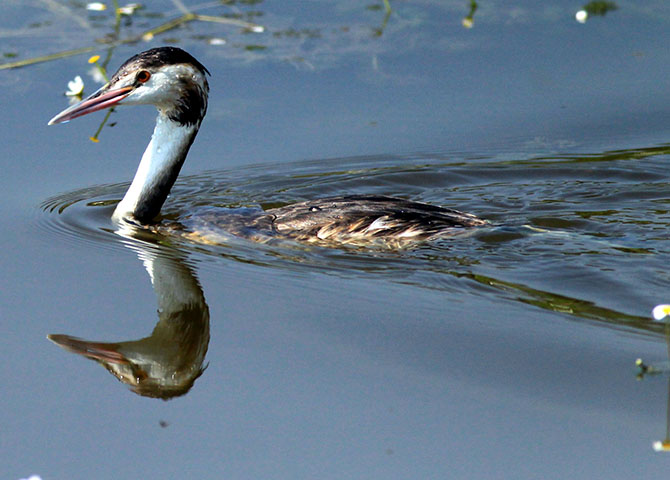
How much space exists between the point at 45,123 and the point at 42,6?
2512 mm

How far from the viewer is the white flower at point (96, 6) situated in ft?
34.9

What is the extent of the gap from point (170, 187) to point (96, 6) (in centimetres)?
359

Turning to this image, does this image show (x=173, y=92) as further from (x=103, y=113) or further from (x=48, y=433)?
(x=48, y=433)

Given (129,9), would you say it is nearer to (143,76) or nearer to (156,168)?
(156,168)

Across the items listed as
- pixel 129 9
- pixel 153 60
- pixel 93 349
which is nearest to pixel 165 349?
pixel 93 349

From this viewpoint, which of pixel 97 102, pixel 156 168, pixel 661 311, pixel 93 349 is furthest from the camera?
pixel 156 168

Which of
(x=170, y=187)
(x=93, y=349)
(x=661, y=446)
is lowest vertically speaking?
(x=93, y=349)

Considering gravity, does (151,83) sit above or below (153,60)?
below

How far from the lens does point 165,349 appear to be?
579 cm

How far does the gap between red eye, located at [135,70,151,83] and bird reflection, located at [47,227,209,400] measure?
5.24ft

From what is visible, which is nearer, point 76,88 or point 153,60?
point 153,60

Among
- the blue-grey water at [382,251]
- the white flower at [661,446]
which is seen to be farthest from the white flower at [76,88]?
the white flower at [661,446]

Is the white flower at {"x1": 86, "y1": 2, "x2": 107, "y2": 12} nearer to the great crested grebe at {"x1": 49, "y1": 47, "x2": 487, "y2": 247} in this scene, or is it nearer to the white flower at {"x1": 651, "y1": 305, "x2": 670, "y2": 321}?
the great crested grebe at {"x1": 49, "y1": 47, "x2": 487, "y2": 247}

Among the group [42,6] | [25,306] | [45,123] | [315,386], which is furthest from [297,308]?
[42,6]
